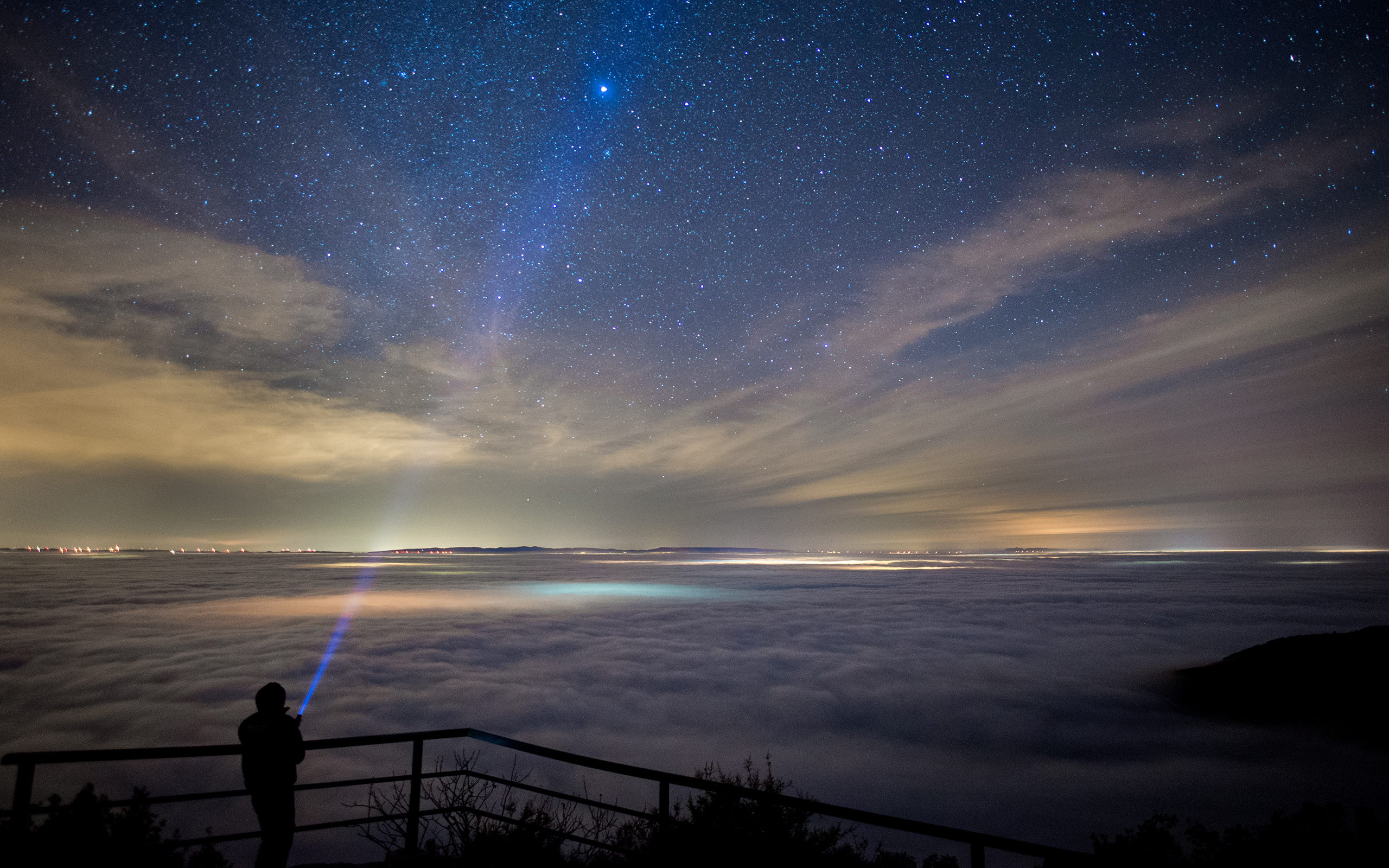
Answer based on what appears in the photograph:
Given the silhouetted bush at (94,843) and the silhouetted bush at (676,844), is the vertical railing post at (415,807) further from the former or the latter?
the silhouetted bush at (94,843)

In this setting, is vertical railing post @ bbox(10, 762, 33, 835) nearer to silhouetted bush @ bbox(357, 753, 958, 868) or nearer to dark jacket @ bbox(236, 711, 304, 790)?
dark jacket @ bbox(236, 711, 304, 790)

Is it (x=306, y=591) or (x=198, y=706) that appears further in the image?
(x=306, y=591)

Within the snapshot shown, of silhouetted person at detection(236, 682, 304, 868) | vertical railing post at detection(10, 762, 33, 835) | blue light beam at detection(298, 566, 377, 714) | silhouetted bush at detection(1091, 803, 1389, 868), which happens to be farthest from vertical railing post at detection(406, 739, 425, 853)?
blue light beam at detection(298, 566, 377, 714)

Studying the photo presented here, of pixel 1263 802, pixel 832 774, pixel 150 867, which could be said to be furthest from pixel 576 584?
pixel 150 867

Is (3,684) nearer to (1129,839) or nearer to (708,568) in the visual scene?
(1129,839)

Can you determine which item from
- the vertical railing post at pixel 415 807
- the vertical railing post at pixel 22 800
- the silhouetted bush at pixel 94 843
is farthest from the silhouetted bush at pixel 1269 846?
the vertical railing post at pixel 22 800

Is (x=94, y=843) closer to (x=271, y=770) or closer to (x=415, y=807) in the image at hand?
(x=271, y=770)
